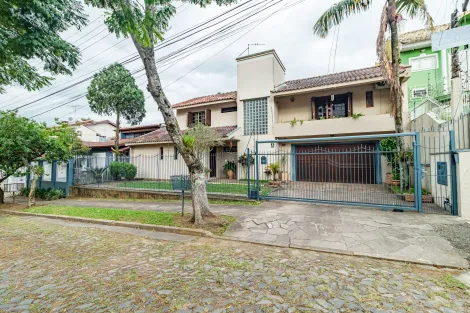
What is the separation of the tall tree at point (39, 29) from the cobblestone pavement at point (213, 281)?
4644mm

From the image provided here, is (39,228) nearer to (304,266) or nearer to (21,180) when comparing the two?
(304,266)

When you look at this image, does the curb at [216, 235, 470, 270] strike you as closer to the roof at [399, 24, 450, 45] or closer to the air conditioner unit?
the air conditioner unit

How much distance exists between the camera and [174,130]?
5738 millimetres

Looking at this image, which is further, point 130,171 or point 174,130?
point 130,171

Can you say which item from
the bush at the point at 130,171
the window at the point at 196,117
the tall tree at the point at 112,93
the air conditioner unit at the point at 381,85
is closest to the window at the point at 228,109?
the window at the point at 196,117

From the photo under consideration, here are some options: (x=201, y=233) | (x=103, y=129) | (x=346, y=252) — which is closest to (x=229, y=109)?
(x=201, y=233)

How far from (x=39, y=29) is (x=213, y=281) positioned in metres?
6.78

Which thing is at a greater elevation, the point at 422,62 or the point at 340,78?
the point at 422,62

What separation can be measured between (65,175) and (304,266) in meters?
15.0

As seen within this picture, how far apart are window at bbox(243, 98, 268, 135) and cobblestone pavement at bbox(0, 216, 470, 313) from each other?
1059 centimetres

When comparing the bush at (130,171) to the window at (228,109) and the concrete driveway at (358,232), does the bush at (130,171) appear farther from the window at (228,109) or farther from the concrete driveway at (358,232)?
the concrete driveway at (358,232)

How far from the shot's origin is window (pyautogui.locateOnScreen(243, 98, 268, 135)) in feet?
47.3

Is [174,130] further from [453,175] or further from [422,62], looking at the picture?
[422,62]

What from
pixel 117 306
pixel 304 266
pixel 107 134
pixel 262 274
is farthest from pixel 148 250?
pixel 107 134
